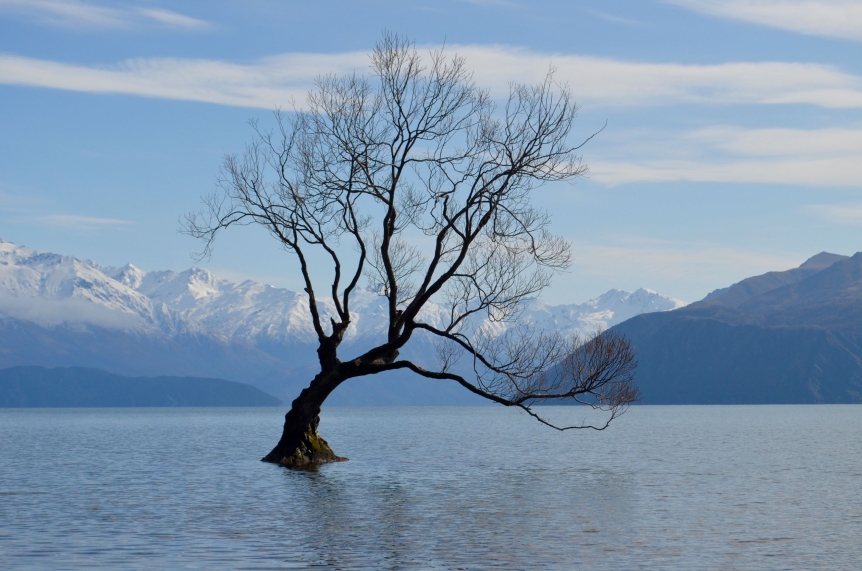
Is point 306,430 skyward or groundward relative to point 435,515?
skyward

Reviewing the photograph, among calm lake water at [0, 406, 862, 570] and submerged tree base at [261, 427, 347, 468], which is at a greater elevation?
submerged tree base at [261, 427, 347, 468]

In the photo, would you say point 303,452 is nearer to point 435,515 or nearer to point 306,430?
point 306,430

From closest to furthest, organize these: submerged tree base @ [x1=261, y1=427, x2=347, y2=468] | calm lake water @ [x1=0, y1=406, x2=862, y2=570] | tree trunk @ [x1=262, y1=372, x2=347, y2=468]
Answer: calm lake water @ [x1=0, y1=406, x2=862, y2=570] → tree trunk @ [x1=262, y1=372, x2=347, y2=468] → submerged tree base @ [x1=261, y1=427, x2=347, y2=468]

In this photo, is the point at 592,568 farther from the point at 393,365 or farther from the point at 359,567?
the point at 393,365

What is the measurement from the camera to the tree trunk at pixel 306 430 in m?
47.4

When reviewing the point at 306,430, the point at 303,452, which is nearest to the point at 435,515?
the point at 306,430

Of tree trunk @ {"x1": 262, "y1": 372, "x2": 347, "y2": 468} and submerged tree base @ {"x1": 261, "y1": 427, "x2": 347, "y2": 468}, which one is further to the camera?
submerged tree base @ {"x1": 261, "y1": 427, "x2": 347, "y2": 468}

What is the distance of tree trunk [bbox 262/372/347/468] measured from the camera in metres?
Result: 47.4

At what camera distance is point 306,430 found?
49.2m

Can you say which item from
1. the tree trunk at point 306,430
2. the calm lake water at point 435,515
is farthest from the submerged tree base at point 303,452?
the calm lake water at point 435,515

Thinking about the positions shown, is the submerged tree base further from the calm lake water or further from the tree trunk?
the calm lake water

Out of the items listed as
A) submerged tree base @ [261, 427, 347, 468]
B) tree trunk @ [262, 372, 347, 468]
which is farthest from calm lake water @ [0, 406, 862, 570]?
tree trunk @ [262, 372, 347, 468]

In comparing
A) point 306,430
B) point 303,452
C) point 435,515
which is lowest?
point 435,515

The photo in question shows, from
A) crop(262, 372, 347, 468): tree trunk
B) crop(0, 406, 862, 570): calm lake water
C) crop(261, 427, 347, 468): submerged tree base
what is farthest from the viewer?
crop(261, 427, 347, 468): submerged tree base
